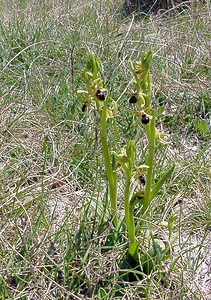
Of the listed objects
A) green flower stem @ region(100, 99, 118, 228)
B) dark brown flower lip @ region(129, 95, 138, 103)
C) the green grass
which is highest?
dark brown flower lip @ region(129, 95, 138, 103)

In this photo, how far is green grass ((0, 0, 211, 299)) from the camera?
1395 millimetres

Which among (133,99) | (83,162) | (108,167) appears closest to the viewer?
(133,99)

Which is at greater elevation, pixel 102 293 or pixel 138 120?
pixel 138 120

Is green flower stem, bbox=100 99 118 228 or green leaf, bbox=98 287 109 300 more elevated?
green flower stem, bbox=100 99 118 228

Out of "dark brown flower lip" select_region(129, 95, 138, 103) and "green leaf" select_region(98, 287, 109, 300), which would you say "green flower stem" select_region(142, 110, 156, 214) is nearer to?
"dark brown flower lip" select_region(129, 95, 138, 103)

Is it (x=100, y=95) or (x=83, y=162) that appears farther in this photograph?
(x=83, y=162)

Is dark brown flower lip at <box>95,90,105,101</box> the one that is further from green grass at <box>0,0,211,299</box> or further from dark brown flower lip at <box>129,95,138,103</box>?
green grass at <box>0,0,211,299</box>

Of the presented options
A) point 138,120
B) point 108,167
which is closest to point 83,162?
point 108,167

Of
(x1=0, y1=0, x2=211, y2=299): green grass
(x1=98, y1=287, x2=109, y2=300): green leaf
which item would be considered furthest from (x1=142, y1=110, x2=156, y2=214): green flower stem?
(x1=98, y1=287, x2=109, y2=300): green leaf

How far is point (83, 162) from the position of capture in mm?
1860

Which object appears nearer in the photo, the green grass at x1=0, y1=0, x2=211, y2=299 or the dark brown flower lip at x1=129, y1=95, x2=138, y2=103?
the dark brown flower lip at x1=129, y1=95, x2=138, y2=103

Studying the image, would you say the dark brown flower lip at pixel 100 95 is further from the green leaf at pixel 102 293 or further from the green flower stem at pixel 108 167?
the green leaf at pixel 102 293

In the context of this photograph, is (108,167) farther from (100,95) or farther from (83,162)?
(83,162)

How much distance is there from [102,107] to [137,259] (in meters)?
0.45
